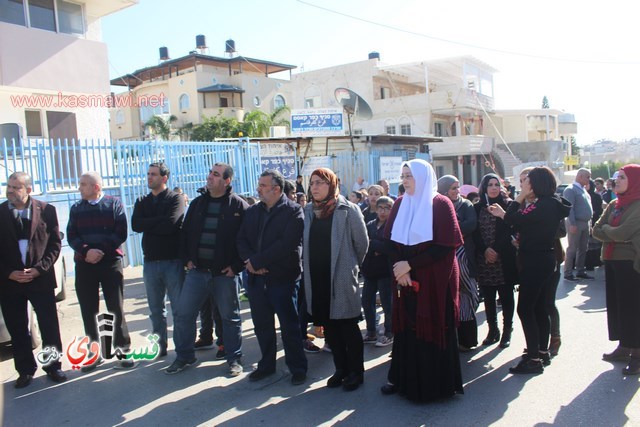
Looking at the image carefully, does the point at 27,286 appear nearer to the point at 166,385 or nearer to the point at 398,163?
the point at 166,385

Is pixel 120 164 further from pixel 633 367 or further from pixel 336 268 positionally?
pixel 633 367

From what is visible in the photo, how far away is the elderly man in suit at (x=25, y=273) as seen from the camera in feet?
15.5

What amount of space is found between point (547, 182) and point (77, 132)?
14.2 metres

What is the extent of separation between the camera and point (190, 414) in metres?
4.07

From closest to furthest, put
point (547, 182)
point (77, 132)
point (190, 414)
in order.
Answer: point (190, 414) < point (547, 182) < point (77, 132)

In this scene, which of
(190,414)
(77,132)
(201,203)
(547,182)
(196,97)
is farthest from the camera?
(196,97)

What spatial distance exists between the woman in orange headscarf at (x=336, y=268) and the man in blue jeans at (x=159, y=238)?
147cm

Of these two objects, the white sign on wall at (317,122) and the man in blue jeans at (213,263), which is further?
the white sign on wall at (317,122)

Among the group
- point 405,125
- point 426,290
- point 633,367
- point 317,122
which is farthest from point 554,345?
point 405,125

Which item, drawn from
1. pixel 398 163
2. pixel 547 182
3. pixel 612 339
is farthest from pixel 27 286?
pixel 398 163

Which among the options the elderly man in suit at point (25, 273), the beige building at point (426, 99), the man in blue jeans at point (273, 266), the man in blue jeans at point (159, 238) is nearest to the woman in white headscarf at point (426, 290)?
the man in blue jeans at point (273, 266)

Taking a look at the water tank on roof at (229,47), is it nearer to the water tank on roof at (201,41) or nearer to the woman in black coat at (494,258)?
the water tank on roof at (201,41)

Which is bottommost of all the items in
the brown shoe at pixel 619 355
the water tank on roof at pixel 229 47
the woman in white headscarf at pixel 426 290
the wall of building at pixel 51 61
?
the brown shoe at pixel 619 355

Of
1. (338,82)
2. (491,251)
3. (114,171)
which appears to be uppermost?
(338,82)
